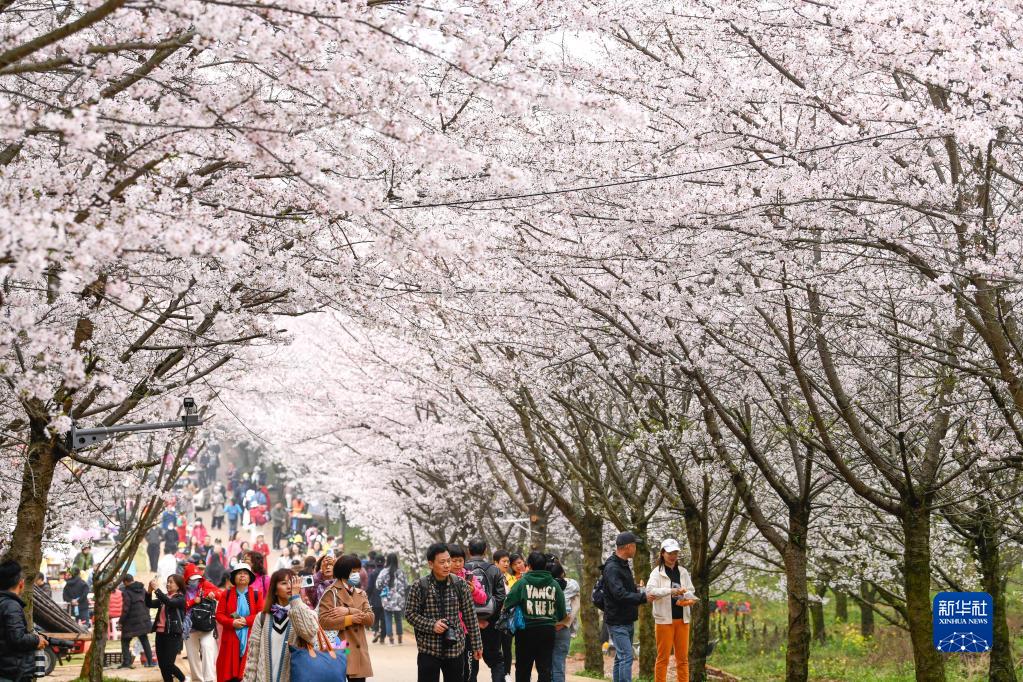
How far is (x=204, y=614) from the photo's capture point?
47.4 feet

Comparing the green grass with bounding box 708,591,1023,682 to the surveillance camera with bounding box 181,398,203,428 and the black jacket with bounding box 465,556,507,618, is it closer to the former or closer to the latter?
the black jacket with bounding box 465,556,507,618

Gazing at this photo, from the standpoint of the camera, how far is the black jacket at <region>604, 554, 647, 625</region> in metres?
11.3

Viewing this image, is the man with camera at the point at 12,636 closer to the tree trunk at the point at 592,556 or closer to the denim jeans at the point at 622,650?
the denim jeans at the point at 622,650

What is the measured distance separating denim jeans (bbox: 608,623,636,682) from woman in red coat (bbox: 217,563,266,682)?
12.2 feet

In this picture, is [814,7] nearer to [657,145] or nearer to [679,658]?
[657,145]

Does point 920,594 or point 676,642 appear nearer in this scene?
point 676,642

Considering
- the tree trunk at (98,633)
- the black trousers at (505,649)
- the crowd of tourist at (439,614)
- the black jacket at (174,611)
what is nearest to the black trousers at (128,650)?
the crowd of tourist at (439,614)

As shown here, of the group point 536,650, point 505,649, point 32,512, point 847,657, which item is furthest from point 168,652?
point 847,657

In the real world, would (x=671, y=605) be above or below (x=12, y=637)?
above

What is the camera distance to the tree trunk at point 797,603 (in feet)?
45.8

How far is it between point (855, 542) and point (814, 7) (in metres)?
13.5

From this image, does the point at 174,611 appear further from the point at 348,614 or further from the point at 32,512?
the point at 348,614

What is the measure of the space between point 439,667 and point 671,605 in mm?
3091

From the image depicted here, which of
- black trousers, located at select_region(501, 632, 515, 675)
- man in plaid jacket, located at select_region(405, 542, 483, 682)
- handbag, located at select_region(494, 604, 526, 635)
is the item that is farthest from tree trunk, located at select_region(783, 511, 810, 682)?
man in plaid jacket, located at select_region(405, 542, 483, 682)
